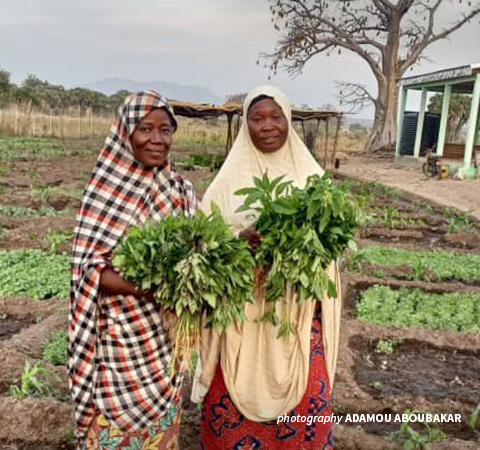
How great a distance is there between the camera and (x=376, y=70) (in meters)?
23.3

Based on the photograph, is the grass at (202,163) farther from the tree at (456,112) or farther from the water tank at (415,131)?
the tree at (456,112)

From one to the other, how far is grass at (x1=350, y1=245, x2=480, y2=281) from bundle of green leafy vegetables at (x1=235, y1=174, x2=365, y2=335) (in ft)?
13.2

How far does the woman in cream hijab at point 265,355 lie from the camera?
6.37 ft

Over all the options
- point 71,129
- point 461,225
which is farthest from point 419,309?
point 71,129

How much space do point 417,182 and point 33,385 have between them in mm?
12342

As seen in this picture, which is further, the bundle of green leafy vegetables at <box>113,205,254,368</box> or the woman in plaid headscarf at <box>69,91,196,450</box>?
the woman in plaid headscarf at <box>69,91,196,450</box>

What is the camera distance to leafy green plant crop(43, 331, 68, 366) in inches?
131

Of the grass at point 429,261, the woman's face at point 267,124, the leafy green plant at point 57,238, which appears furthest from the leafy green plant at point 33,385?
the grass at point 429,261

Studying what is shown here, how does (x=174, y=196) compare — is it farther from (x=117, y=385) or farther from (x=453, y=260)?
(x=453, y=260)

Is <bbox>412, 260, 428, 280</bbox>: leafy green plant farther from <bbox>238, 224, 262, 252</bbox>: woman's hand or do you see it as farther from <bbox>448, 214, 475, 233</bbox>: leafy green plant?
<bbox>238, 224, 262, 252</bbox>: woman's hand

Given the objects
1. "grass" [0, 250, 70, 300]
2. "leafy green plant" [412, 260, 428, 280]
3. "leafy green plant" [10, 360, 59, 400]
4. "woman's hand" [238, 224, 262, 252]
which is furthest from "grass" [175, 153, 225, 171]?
"woman's hand" [238, 224, 262, 252]

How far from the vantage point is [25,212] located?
759 centimetres

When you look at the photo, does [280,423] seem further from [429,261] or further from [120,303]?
[429,261]

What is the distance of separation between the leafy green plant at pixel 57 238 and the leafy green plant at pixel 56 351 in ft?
7.36
